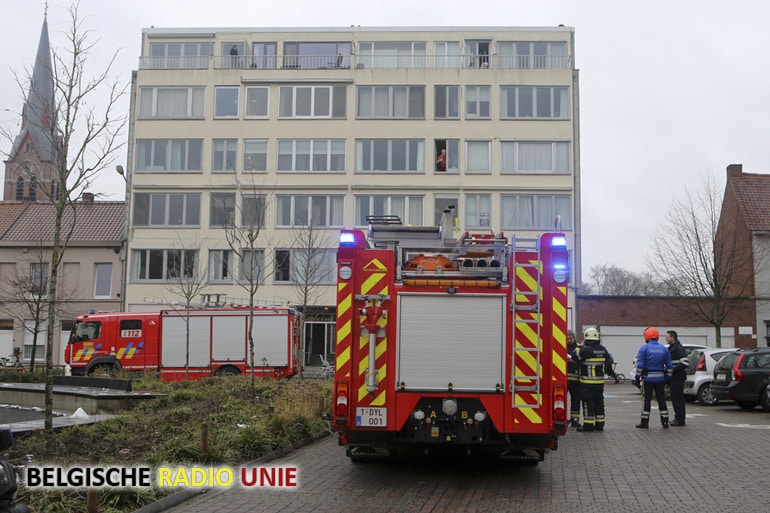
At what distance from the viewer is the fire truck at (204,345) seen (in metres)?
26.6

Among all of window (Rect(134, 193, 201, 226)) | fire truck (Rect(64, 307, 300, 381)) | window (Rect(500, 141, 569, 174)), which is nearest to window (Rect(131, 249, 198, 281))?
window (Rect(134, 193, 201, 226))

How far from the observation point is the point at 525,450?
9086mm

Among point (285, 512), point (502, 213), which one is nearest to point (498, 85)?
point (502, 213)

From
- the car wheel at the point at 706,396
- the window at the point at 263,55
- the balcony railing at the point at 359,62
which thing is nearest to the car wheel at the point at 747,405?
the car wheel at the point at 706,396

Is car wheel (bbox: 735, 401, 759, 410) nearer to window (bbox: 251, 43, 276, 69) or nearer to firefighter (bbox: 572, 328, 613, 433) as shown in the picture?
firefighter (bbox: 572, 328, 613, 433)

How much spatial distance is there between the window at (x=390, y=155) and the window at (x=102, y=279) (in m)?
14.2

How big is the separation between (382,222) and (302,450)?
3.58 meters

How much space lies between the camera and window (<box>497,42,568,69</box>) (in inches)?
1640

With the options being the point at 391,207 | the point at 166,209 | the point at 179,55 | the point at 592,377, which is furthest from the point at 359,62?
the point at 592,377

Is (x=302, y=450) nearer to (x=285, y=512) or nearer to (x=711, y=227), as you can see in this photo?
(x=285, y=512)

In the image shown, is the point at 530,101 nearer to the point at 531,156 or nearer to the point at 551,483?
the point at 531,156

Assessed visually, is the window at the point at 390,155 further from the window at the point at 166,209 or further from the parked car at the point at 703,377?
the parked car at the point at 703,377

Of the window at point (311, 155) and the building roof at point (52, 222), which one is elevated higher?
the window at point (311, 155)

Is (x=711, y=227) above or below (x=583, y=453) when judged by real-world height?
above
